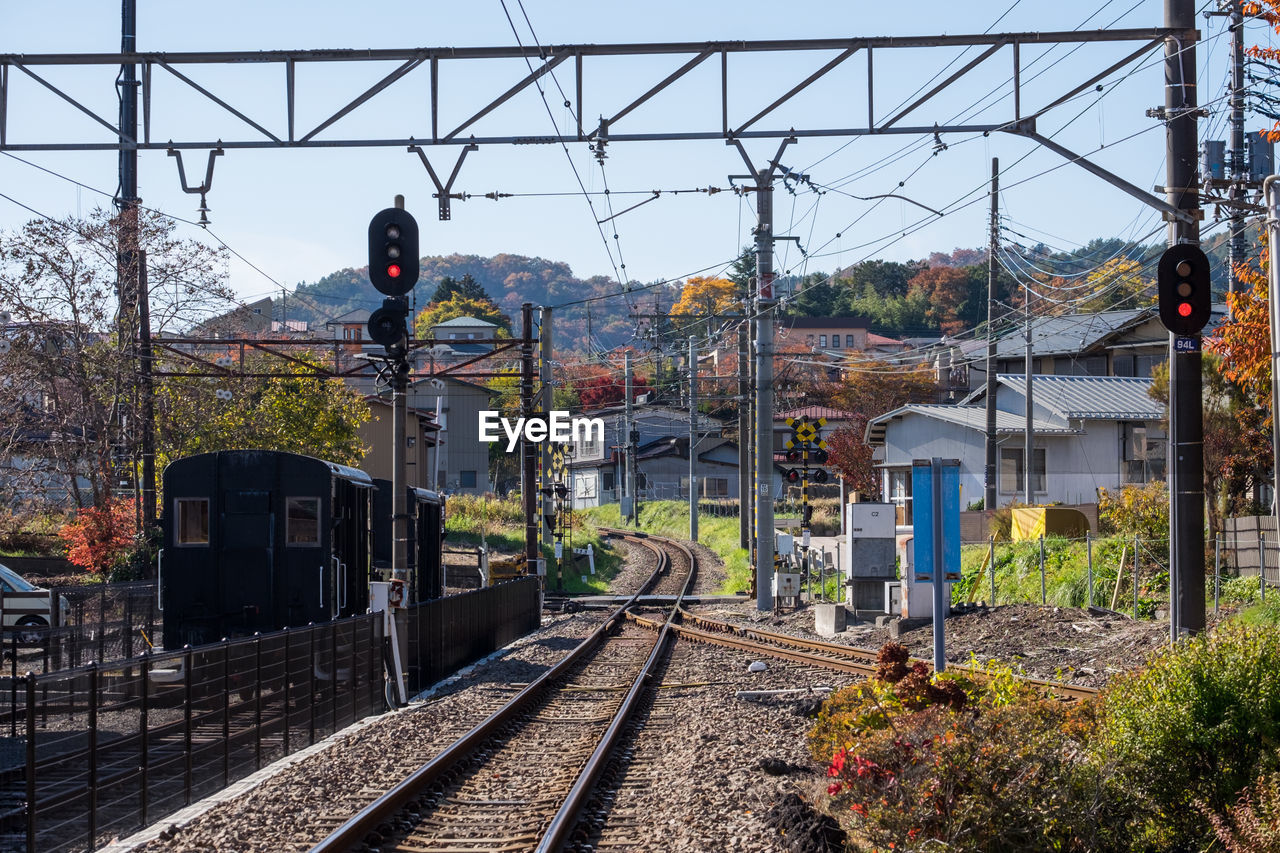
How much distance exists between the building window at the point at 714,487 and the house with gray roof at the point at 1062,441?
3315cm

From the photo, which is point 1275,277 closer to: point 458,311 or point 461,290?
point 458,311

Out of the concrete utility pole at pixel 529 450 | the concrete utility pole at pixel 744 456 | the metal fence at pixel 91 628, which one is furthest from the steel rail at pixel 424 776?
the concrete utility pole at pixel 744 456

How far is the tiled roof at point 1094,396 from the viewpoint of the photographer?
136ft

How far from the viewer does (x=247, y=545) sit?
1708cm

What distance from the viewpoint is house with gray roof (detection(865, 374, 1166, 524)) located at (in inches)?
1645

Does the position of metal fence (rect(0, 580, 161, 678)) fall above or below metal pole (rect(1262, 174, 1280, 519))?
below

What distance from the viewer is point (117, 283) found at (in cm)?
2717

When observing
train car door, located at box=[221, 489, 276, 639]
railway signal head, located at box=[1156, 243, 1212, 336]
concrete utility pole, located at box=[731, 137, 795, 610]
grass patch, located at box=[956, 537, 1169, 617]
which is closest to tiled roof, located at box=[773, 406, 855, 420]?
grass patch, located at box=[956, 537, 1169, 617]

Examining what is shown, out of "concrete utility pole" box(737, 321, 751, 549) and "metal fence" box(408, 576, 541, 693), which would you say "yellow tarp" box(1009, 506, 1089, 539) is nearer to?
"concrete utility pole" box(737, 321, 751, 549)

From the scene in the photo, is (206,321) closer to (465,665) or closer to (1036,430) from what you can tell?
(465,665)

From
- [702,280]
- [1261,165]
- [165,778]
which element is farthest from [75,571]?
[702,280]

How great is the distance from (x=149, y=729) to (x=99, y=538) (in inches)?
779

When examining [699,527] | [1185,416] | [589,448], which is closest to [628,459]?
[699,527]

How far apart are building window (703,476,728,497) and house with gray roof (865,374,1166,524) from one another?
33151 mm
